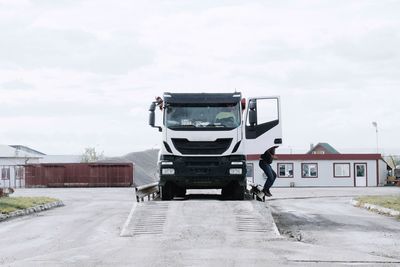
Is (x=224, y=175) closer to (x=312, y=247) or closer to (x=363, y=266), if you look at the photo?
(x=312, y=247)

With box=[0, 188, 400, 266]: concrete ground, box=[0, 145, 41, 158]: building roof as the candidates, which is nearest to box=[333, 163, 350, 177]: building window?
box=[0, 188, 400, 266]: concrete ground

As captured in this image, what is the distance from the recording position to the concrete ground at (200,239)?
10.3 m

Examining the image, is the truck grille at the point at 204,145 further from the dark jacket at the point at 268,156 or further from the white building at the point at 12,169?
the white building at the point at 12,169

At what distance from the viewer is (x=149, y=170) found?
6738 centimetres

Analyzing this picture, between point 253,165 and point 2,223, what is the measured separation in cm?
3883

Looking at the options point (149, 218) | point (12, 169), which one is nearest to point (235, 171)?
point (149, 218)

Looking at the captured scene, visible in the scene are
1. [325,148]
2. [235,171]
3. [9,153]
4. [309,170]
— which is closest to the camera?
[235,171]

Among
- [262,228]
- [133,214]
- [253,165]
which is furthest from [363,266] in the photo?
[253,165]

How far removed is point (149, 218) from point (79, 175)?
131 feet

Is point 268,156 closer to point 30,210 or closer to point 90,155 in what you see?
point 30,210

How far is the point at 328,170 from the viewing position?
5606cm

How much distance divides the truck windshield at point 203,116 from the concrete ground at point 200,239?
201 cm

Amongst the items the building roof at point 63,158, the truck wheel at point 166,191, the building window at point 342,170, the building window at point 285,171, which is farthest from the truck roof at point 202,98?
the building roof at point 63,158

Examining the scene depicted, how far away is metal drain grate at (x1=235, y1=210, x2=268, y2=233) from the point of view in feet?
44.4
